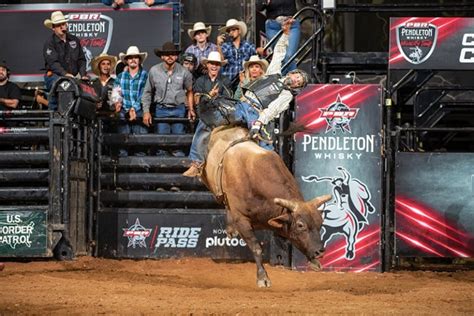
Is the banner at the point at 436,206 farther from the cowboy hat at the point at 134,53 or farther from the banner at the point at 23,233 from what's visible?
the banner at the point at 23,233

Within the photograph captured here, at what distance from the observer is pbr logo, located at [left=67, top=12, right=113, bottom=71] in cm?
1312

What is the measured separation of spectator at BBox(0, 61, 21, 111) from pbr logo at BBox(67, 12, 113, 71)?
1072 mm

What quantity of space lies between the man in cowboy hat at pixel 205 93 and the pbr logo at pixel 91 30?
190 cm

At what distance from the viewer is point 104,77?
40.8 feet

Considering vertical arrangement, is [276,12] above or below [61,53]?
above

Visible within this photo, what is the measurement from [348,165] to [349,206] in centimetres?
47

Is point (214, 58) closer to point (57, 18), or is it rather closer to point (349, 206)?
point (57, 18)

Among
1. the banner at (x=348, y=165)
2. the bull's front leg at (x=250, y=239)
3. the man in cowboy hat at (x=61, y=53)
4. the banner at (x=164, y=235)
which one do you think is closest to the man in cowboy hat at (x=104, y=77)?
the man in cowboy hat at (x=61, y=53)

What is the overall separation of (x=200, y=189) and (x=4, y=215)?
2.44 metres

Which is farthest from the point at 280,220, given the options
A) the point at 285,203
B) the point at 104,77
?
the point at 104,77

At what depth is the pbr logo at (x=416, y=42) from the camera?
36.6ft

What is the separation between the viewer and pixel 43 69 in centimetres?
1298

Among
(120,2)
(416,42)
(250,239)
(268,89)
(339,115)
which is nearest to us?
(250,239)

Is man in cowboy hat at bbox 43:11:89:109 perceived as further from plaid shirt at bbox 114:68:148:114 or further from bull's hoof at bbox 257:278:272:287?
bull's hoof at bbox 257:278:272:287
